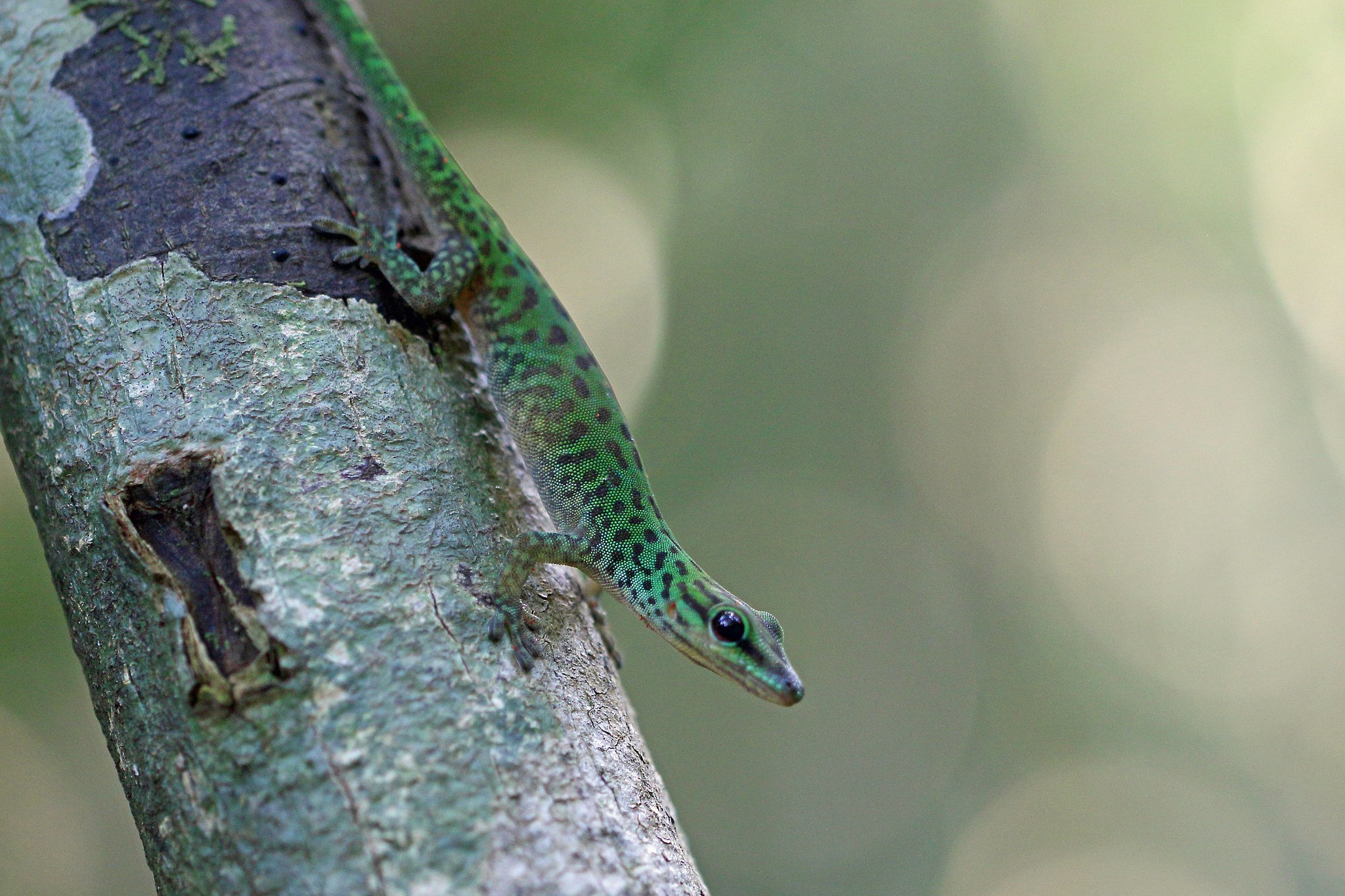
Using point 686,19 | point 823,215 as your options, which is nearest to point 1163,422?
point 823,215

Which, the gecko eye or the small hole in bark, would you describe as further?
the gecko eye

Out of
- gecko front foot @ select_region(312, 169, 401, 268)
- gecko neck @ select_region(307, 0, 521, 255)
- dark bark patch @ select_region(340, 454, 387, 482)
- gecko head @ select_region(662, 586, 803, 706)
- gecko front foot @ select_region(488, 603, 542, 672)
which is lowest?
gecko front foot @ select_region(488, 603, 542, 672)

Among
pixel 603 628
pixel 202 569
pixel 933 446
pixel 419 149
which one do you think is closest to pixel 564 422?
pixel 603 628

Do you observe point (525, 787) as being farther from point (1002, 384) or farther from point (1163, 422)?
point (1163, 422)

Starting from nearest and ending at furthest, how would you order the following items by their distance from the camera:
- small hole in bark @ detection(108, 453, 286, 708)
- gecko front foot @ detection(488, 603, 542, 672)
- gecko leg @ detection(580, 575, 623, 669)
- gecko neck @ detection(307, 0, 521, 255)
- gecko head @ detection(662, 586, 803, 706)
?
small hole in bark @ detection(108, 453, 286, 708) < gecko front foot @ detection(488, 603, 542, 672) < gecko leg @ detection(580, 575, 623, 669) < gecko head @ detection(662, 586, 803, 706) < gecko neck @ detection(307, 0, 521, 255)

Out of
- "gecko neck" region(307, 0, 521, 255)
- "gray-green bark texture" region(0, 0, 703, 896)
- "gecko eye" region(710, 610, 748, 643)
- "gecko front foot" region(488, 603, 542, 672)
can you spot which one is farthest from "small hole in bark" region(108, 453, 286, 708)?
"gecko eye" region(710, 610, 748, 643)

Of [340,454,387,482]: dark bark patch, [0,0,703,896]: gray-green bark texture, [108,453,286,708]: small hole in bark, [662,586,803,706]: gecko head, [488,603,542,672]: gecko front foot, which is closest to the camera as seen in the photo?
[0,0,703,896]: gray-green bark texture

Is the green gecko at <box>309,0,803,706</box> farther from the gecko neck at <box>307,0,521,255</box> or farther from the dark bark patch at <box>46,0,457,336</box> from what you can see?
the dark bark patch at <box>46,0,457,336</box>

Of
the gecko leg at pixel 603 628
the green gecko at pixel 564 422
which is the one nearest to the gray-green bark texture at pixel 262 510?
the gecko leg at pixel 603 628
